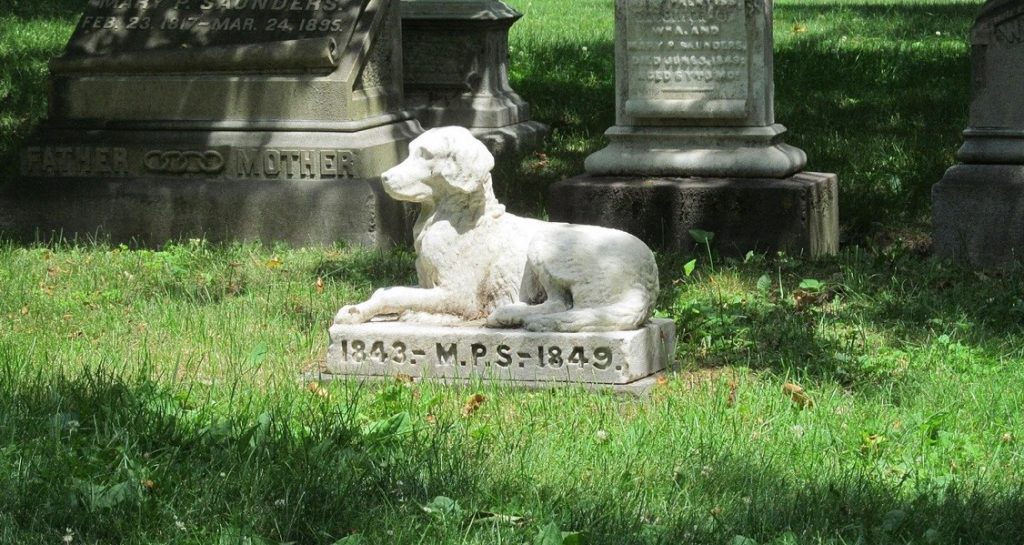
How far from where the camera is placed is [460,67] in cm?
1177

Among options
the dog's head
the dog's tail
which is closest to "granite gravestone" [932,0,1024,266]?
the dog's tail

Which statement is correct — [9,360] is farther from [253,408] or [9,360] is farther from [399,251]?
[399,251]

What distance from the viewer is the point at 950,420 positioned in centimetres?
528


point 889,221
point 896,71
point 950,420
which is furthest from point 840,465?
point 896,71

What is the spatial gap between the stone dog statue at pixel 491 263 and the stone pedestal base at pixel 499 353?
0.06 metres

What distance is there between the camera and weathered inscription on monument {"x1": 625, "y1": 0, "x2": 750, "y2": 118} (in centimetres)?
858

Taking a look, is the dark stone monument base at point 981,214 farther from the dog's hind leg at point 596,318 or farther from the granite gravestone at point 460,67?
the granite gravestone at point 460,67

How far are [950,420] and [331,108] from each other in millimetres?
4811

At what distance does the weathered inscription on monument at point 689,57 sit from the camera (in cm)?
858

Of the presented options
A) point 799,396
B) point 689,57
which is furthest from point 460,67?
point 799,396

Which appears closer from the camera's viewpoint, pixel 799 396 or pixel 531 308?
pixel 799 396

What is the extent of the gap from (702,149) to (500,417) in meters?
3.81

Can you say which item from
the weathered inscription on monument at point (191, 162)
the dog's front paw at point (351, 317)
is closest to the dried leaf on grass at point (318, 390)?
the dog's front paw at point (351, 317)

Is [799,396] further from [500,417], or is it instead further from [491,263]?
[491,263]
